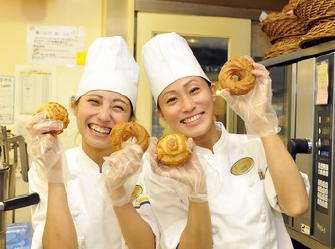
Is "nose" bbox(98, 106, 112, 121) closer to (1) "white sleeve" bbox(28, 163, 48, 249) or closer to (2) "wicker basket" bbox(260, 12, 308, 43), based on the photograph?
(1) "white sleeve" bbox(28, 163, 48, 249)

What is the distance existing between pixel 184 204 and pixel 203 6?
166 cm

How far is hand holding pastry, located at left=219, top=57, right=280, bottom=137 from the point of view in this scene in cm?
114

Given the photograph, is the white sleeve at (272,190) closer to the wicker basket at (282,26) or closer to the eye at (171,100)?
the eye at (171,100)

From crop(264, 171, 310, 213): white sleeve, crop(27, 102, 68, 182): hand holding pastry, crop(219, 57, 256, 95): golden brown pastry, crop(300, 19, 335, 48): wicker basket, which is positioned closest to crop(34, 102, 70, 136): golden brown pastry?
crop(27, 102, 68, 182): hand holding pastry

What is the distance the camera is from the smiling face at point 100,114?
1.30m

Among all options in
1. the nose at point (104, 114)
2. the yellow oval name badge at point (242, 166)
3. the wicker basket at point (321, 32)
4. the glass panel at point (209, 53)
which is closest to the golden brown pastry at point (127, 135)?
the nose at point (104, 114)

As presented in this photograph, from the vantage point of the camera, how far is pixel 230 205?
123 cm

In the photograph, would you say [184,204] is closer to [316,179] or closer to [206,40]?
[316,179]

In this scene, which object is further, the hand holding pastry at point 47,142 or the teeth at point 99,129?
the teeth at point 99,129

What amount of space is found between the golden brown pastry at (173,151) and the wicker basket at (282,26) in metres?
1.09

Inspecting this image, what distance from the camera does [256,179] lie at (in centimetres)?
128

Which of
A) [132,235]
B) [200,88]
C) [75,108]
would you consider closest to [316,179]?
[200,88]

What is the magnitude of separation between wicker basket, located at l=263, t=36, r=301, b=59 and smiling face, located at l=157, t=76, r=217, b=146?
0.72 m

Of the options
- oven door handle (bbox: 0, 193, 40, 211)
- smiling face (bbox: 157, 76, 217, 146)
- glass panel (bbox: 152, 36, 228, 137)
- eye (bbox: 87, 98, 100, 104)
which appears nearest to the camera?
oven door handle (bbox: 0, 193, 40, 211)
